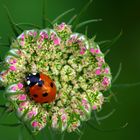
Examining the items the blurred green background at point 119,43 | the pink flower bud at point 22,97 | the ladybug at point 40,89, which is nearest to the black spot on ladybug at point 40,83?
the ladybug at point 40,89

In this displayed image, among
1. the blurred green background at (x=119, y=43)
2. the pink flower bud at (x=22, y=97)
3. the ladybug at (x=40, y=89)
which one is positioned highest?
the ladybug at (x=40, y=89)

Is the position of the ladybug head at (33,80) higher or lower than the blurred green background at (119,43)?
higher

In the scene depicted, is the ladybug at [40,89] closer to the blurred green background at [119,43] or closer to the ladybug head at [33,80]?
the ladybug head at [33,80]

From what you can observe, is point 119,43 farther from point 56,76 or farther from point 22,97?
point 22,97

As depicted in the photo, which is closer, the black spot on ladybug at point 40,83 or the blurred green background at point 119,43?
the black spot on ladybug at point 40,83

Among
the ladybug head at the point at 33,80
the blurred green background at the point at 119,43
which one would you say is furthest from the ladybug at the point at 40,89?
the blurred green background at the point at 119,43

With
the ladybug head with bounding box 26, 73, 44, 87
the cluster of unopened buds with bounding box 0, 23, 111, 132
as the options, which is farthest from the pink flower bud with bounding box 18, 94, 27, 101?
the ladybug head with bounding box 26, 73, 44, 87

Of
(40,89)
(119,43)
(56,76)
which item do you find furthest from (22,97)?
(119,43)
